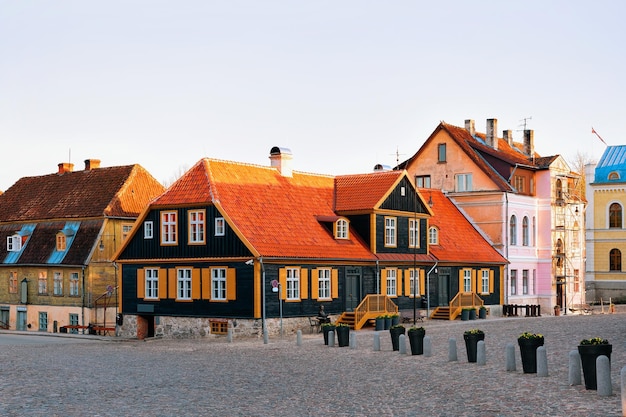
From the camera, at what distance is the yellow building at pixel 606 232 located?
75375mm

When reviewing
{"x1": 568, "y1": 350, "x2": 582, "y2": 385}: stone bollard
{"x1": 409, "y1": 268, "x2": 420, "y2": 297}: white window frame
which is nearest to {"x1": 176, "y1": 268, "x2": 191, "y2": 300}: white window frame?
{"x1": 409, "y1": 268, "x2": 420, "y2": 297}: white window frame

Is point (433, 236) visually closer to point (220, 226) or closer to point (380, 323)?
point (380, 323)

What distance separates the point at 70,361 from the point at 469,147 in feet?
118

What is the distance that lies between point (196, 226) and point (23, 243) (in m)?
20.2

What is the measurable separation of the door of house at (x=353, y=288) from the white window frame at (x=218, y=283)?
622 centimetres

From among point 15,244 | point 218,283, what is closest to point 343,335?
point 218,283

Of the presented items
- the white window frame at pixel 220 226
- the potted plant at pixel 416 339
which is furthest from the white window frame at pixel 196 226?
the potted plant at pixel 416 339

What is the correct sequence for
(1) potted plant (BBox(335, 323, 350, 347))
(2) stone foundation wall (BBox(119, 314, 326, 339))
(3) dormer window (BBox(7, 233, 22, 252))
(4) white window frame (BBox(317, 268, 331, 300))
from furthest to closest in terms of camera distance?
(3) dormer window (BBox(7, 233, 22, 252)) → (4) white window frame (BBox(317, 268, 331, 300)) → (2) stone foundation wall (BBox(119, 314, 326, 339)) → (1) potted plant (BBox(335, 323, 350, 347))

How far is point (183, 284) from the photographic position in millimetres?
44719

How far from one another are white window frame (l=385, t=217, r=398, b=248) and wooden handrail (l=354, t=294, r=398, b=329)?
340cm

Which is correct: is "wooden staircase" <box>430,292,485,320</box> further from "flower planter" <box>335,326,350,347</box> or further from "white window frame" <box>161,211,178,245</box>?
"flower planter" <box>335,326,350,347</box>

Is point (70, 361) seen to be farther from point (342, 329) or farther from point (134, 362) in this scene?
point (342, 329)

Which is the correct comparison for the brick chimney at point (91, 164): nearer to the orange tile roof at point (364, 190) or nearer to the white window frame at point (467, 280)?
the orange tile roof at point (364, 190)

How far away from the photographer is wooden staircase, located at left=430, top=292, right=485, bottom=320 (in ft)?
169
